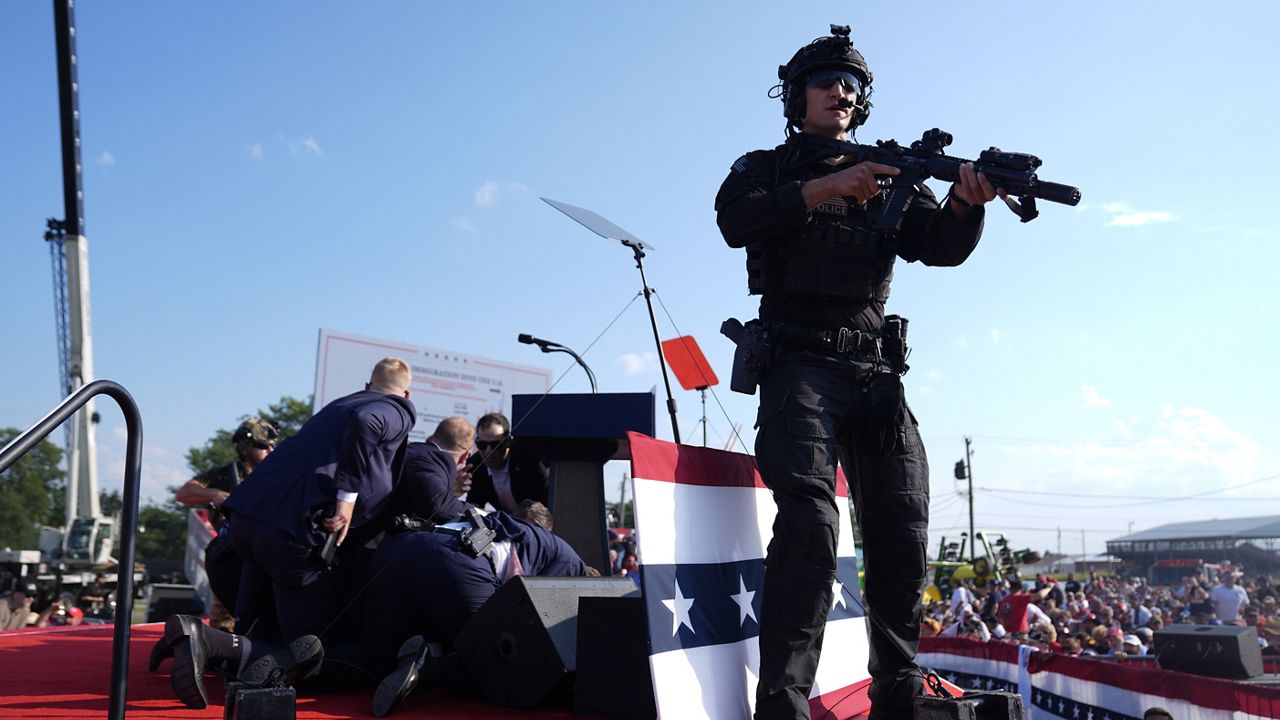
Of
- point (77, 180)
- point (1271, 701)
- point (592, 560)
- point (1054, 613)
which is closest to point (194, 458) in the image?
point (77, 180)

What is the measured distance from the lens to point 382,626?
3811mm

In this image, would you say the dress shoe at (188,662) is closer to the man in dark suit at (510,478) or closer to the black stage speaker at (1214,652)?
the man in dark suit at (510,478)

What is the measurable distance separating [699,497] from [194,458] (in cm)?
6430

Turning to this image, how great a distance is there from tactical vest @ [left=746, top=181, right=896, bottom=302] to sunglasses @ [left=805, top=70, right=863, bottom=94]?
0.45m

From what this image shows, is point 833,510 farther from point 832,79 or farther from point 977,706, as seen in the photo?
point 832,79

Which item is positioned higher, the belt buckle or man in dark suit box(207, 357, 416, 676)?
the belt buckle

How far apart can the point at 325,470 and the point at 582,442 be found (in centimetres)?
330

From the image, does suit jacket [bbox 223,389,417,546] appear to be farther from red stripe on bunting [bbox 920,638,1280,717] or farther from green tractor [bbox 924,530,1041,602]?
green tractor [bbox 924,530,1041,602]

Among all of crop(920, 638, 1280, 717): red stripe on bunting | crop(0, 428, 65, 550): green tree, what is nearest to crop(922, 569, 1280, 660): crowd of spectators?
crop(920, 638, 1280, 717): red stripe on bunting

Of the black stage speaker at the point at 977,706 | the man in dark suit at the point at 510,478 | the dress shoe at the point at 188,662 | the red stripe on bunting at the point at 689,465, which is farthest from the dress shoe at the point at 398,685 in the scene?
the man in dark suit at the point at 510,478

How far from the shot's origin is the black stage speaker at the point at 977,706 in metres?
2.56

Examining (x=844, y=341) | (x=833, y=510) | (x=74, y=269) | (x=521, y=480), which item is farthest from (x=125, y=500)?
(x=74, y=269)

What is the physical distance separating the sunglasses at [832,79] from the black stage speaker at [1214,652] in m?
7.66

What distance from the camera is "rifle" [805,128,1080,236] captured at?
8.91 ft
